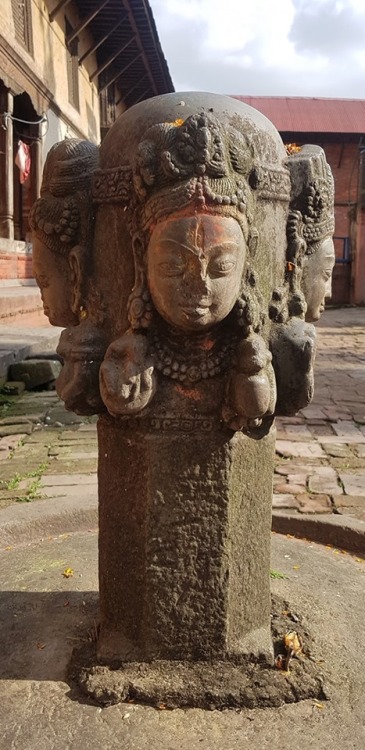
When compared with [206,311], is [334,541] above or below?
below

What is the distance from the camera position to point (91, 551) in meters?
2.79

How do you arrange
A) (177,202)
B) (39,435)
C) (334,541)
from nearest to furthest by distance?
(177,202) < (334,541) < (39,435)

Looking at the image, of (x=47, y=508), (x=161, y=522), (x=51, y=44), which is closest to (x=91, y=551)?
(x=47, y=508)

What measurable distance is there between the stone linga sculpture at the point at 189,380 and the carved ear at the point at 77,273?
0.09 ft

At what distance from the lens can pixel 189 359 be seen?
1810 millimetres

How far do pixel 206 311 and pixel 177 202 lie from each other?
0.28m

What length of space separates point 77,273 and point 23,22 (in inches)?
417

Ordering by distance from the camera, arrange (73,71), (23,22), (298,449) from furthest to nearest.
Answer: (73,71) < (23,22) < (298,449)

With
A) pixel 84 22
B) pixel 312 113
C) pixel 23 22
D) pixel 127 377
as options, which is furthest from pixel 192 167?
pixel 312 113

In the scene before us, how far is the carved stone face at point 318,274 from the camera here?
1984 millimetres

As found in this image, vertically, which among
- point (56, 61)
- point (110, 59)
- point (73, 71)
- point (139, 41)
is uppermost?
point (139, 41)

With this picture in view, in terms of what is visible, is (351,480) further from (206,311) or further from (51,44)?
(51,44)

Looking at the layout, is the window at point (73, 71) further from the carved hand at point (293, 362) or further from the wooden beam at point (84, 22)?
the carved hand at point (293, 362)

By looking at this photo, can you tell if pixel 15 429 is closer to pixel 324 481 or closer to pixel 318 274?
pixel 324 481
